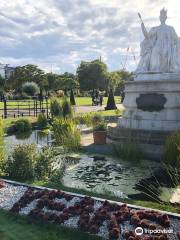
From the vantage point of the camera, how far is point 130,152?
11258 mm

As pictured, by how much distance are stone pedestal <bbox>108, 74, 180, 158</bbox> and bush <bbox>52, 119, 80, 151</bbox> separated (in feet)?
4.88

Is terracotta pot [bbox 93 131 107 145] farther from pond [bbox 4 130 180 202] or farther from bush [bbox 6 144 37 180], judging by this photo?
bush [bbox 6 144 37 180]

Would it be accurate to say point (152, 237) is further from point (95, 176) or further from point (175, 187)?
point (95, 176)

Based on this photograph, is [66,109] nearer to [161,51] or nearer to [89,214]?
[161,51]

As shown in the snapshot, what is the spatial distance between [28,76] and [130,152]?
72.4 m

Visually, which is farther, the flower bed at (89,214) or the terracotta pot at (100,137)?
the terracotta pot at (100,137)

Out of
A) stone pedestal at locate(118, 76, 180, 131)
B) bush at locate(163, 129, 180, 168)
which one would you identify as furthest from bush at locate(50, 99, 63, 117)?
bush at locate(163, 129, 180, 168)

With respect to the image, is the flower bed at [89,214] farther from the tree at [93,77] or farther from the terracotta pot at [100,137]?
the tree at [93,77]

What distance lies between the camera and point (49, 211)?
640cm

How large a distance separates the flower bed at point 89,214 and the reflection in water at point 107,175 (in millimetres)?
1352

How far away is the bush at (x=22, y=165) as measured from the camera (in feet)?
28.4

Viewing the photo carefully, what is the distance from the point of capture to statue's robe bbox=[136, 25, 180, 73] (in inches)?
552

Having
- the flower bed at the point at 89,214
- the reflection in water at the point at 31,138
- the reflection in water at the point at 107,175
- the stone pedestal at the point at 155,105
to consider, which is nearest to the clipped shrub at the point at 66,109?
the reflection in water at the point at 31,138

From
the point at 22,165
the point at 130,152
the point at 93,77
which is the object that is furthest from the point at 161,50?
the point at 93,77
